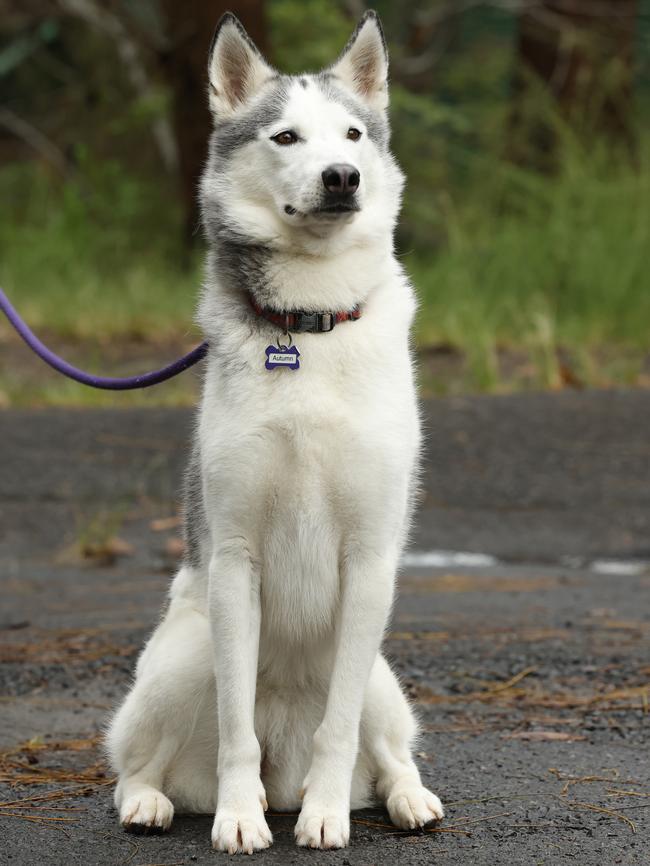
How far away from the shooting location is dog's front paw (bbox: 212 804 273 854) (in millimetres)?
3152

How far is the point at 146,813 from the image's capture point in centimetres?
334

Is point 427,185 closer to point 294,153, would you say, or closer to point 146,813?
point 294,153

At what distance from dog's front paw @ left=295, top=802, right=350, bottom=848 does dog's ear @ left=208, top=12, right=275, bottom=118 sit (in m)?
1.89

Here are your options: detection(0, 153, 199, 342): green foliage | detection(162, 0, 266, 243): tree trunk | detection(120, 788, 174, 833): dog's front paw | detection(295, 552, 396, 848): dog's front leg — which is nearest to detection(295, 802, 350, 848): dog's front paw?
detection(295, 552, 396, 848): dog's front leg

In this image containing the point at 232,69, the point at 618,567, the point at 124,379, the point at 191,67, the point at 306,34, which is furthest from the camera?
the point at 306,34

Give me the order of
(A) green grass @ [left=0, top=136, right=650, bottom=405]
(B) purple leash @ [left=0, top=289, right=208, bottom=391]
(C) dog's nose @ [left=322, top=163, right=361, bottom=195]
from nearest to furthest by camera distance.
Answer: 1. (C) dog's nose @ [left=322, top=163, right=361, bottom=195]
2. (B) purple leash @ [left=0, top=289, right=208, bottom=391]
3. (A) green grass @ [left=0, top=136, right=650, bottom=405]

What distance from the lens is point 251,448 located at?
3.21 metres

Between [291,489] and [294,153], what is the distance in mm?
887

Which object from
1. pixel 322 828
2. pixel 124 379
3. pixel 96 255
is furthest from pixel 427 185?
pixel 322 828

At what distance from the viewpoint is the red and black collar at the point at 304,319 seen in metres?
3.38

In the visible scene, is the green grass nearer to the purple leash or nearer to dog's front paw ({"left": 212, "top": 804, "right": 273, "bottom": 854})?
the purple leash

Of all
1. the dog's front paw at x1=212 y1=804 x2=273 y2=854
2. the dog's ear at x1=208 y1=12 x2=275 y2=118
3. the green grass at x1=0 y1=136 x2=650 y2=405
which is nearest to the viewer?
the dog's front paw at x1=212 y1=804 x2=273 y2=854

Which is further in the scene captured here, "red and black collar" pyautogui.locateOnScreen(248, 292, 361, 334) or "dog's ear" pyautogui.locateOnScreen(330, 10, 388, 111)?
"dog's ear" pyautogui.locateOnScreen(330, 10, 388, 111)

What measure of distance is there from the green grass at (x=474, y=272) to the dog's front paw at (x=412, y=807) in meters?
6.37
